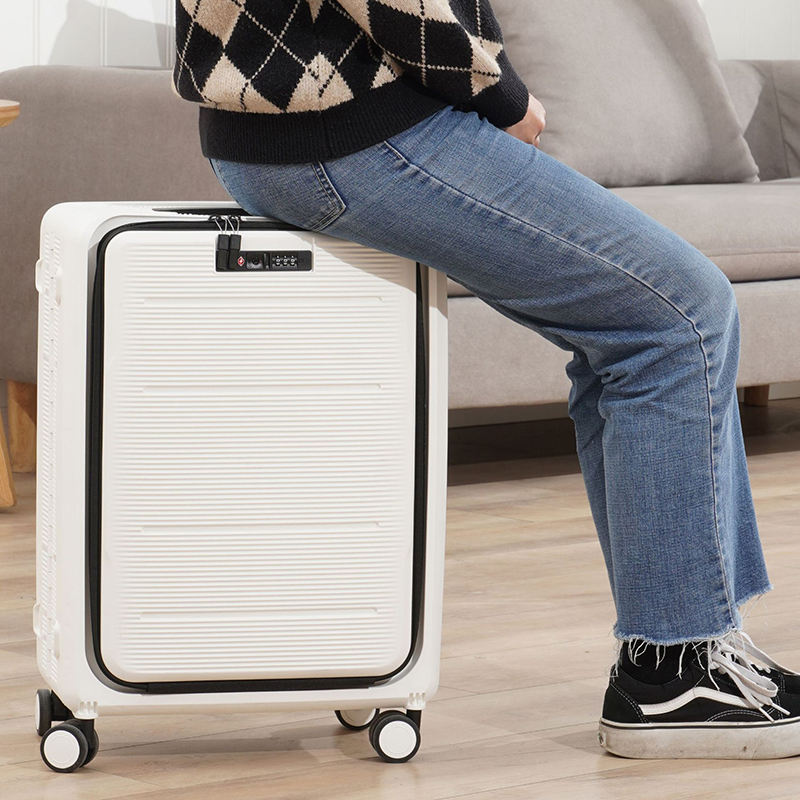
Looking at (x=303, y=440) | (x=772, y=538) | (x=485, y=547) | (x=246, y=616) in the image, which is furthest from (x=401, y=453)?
(x=772, y=538)

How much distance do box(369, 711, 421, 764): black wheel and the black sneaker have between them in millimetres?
170

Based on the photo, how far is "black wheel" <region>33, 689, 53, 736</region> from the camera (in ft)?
4.34

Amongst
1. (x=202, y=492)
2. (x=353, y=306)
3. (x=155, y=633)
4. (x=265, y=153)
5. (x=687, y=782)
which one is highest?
(x=265, y=153)

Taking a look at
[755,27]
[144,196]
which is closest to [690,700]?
[144,196]

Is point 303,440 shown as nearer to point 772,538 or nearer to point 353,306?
point 353,306

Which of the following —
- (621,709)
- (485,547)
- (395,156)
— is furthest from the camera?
(485,547)

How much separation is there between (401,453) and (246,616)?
7.3 inches

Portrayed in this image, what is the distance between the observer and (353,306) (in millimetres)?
1264

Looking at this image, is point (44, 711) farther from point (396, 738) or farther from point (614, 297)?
point (614, 297)

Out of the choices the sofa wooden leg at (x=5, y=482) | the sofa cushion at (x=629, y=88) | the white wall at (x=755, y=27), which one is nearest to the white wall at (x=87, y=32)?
the sofa cushion at (x=629, y=88)

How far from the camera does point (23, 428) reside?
8.80 ft

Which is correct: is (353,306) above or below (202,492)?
above

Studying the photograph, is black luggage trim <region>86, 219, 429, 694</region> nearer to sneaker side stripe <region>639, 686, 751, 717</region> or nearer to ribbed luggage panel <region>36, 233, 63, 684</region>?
A: ribbed luggage panel <region>36, 233, 63, 684</region>

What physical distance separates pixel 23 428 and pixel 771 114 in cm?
190
